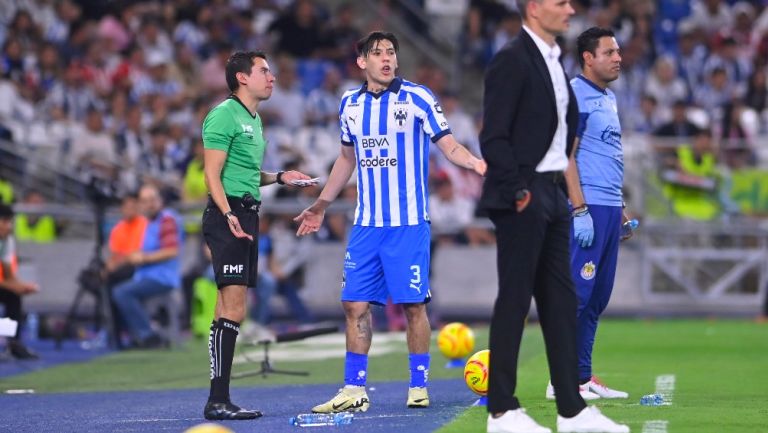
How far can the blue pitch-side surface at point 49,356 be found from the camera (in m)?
14.6

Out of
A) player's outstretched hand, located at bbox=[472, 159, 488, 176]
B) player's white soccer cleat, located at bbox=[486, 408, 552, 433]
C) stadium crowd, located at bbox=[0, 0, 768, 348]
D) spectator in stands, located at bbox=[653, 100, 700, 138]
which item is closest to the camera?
player's white soccer cleat, located at bbox=[486, 408, 552, 433]

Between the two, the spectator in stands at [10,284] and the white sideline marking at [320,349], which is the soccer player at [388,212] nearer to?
the white sideline marking at [320,349]

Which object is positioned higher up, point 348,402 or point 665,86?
point 665,86

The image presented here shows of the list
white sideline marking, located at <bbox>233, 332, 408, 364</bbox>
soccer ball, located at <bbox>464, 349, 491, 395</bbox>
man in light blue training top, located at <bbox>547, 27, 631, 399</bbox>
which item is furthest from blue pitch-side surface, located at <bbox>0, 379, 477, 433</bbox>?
white sideline marking, located at <bbox>233, 332, 408, 364</bbox>

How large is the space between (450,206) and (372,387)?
396 inches

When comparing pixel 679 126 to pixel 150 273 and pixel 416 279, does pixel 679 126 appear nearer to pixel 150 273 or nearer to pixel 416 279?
pixel 150 273

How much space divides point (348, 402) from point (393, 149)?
5.66 feet

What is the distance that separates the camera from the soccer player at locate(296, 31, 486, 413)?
31.0 ft

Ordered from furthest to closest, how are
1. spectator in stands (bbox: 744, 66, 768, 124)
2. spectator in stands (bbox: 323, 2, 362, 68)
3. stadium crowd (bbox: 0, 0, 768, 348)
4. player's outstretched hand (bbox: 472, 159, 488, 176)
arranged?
spectator in stands (bbox: 323, 2, 362, 68), spectator in stands (bbox: 744, 66, 768, 124), stadium crowd (bbox: 0, 0, 768, 348), player's outstretched hand (bbox: 472, 159, 488, 176)

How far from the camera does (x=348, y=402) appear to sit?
30.7 ft

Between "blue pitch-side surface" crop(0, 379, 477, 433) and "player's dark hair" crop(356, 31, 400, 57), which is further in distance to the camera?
"player's dark hair" crop(356, 31, 400, 57)

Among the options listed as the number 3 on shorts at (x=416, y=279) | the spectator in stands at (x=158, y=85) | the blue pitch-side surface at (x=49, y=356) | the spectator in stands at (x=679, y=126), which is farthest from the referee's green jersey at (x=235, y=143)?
the spectator in stands at (x=679, y=126)

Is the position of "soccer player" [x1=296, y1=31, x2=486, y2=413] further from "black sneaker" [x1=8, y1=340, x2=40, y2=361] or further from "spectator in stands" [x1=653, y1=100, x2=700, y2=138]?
"spectator in stands" [x1=653, y1=100, x2=700, y2=138]

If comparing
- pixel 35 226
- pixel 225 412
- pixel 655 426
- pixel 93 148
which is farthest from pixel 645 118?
pixel 655 426
